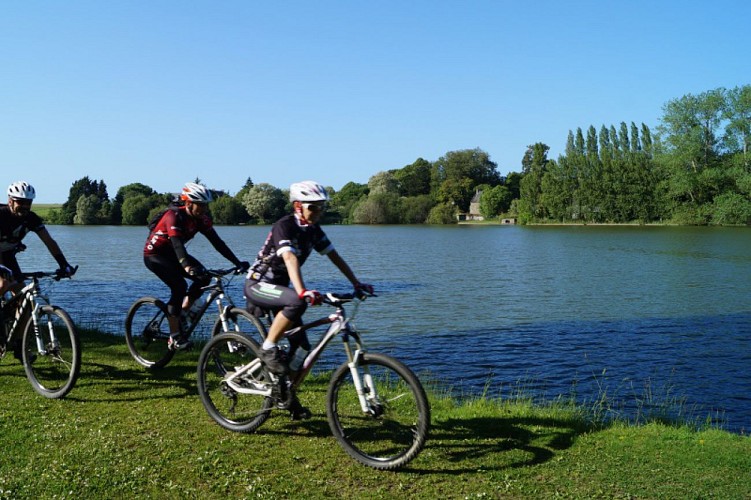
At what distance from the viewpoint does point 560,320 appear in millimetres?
21922

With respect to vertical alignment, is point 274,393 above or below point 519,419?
above

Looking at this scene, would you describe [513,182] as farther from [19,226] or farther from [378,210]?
[19,226]

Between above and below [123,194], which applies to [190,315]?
below

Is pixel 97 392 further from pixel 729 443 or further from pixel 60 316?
pixel 729 443

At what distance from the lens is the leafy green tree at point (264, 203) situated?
5891 inches

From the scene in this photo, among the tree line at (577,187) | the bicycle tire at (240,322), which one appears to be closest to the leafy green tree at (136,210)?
the tree line at (577,187)

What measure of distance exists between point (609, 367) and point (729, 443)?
8384 mm

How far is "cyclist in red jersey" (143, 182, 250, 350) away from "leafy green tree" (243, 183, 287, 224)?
141 m

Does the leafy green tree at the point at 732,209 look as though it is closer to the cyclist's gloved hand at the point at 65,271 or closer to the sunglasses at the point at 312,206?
the sunglasses at the point at 312,206

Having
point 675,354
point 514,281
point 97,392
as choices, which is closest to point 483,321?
point 675,354

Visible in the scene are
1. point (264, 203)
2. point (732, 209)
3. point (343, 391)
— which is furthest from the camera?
point (264, 203)

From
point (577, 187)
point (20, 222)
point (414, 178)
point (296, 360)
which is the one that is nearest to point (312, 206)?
point (296, 360)

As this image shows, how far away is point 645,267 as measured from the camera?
3966cm

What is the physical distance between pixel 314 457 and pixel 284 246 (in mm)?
1981
